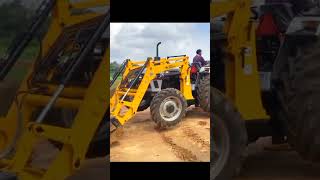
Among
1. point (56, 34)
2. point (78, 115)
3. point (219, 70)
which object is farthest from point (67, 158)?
point (56, 34)

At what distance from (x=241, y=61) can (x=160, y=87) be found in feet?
3.06

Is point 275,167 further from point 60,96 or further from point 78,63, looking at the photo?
point 78,63

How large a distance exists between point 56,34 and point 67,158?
1.89 m

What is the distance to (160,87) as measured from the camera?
366 cm

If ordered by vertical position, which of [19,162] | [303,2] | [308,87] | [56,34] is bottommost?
[19,162]

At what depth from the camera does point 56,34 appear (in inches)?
194

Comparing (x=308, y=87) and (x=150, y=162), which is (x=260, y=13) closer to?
(x=308, y=87)

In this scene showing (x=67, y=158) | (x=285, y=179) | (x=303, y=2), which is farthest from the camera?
(x=303, y=2)

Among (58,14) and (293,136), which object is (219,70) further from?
(58,14)

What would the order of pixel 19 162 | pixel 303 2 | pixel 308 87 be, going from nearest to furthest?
pixel 19 162 < pixel 308 87 < pixel 303 2

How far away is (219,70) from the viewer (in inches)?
152

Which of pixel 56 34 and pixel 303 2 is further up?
pixel 303 2

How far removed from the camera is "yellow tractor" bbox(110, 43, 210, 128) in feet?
9.48

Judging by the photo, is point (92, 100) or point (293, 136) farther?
point (293, 136)
